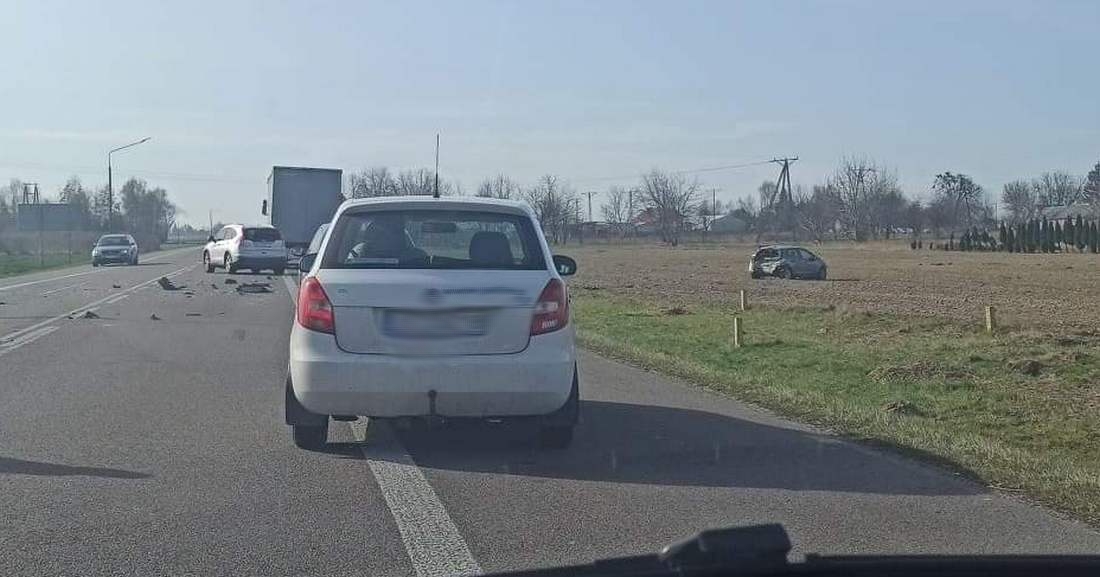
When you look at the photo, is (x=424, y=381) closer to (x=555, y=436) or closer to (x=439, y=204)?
(x=555, y=436)

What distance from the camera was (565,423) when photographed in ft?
27.5

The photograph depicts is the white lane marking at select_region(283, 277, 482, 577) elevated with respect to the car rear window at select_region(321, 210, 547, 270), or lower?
lower

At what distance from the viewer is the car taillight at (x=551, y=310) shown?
7988 millimetres

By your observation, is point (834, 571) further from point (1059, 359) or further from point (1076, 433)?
point (1059, 359)

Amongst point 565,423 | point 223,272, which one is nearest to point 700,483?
point 565,423

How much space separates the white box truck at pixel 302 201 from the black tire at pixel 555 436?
1276 inches

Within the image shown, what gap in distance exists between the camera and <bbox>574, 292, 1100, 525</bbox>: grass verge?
851 cm

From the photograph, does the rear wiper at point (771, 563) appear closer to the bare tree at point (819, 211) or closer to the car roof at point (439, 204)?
the car roof at point (439, 204)

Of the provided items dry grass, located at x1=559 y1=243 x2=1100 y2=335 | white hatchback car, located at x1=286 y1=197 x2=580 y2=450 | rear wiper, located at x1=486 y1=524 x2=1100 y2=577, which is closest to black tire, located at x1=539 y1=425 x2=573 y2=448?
white hatchback car, located at x1=286 y1=197 x2=580 y2=450

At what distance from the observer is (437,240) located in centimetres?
866

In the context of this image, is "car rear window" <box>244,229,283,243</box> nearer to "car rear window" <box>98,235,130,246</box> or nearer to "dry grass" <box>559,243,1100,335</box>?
"dry grass" <box>559,243,1100,335</box>

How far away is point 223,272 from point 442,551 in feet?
134

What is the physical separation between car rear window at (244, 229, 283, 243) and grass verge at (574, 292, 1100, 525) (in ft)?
67.0

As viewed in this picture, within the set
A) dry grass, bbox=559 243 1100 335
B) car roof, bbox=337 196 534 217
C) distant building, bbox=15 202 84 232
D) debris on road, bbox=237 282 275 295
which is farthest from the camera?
distant building, bbox=15 202 84 232
